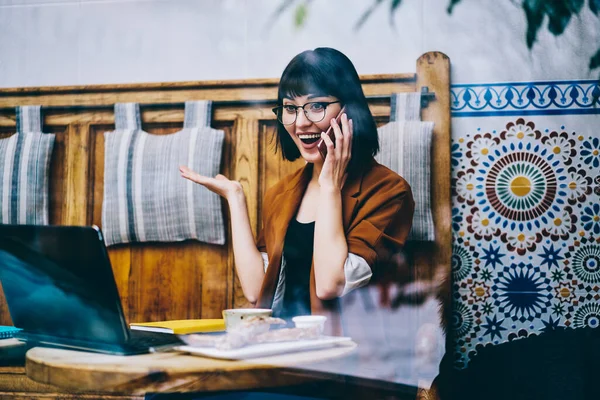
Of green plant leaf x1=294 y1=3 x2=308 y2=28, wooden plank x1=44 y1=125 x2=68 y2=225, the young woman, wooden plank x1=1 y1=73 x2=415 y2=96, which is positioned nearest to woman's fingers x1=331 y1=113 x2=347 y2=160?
the young woman

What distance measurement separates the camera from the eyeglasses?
4.58ft

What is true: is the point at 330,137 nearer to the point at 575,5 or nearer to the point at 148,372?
the point at 575,5

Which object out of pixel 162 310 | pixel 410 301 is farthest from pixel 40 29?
pixel 410 301

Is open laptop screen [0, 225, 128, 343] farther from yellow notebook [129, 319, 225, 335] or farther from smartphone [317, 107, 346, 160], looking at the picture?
smartphone [317, 107, 346, 160]

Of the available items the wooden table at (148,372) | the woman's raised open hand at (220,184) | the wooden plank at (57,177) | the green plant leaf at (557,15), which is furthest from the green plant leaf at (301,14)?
the wooden table at (148,372)

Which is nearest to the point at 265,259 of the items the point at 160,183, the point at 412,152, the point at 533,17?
the point at 160,183

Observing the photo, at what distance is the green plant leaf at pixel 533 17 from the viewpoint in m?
1.30

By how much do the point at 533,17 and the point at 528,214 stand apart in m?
0.41

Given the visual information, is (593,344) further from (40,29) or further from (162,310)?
(40,29)

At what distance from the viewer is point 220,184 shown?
1448mm

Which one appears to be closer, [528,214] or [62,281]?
[62,281]

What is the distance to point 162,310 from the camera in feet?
4.73

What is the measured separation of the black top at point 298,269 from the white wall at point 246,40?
14.5 inches

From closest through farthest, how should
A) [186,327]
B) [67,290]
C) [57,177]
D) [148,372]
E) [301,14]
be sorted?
[148,372], [67,290], [186,327], [301,14], [57,177]
